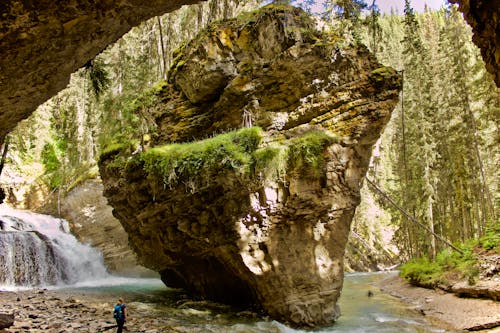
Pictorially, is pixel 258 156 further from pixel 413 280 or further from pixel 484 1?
pixel 413 280

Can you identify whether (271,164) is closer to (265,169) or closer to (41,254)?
(265,169)

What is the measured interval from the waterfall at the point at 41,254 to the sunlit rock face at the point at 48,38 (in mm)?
14758

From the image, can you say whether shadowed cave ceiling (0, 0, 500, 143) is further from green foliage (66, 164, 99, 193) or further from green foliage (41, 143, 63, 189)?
green foliage (41, 143, 63, 189)

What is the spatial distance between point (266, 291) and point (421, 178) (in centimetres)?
1620

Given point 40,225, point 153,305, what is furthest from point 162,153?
point 40,225

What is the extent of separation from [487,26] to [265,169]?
25.7 feet

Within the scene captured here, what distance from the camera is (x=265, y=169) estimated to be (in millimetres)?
11688

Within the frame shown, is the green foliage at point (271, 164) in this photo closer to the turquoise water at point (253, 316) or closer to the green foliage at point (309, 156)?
the green foliage at point (309, 156)

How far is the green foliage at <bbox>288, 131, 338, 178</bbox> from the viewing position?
1176 centimetres

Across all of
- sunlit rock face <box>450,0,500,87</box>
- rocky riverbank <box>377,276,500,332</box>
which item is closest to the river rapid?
rocky riverbank <box>377,276,500,332</box>

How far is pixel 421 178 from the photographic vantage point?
24000 millimetres

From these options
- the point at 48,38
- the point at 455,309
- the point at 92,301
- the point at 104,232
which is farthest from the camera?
the point at 104,232

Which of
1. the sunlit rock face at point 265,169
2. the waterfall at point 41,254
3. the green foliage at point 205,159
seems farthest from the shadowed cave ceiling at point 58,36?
the waterfall at point 41,254

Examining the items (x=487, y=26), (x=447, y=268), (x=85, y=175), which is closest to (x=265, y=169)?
(x=487, y=26)
